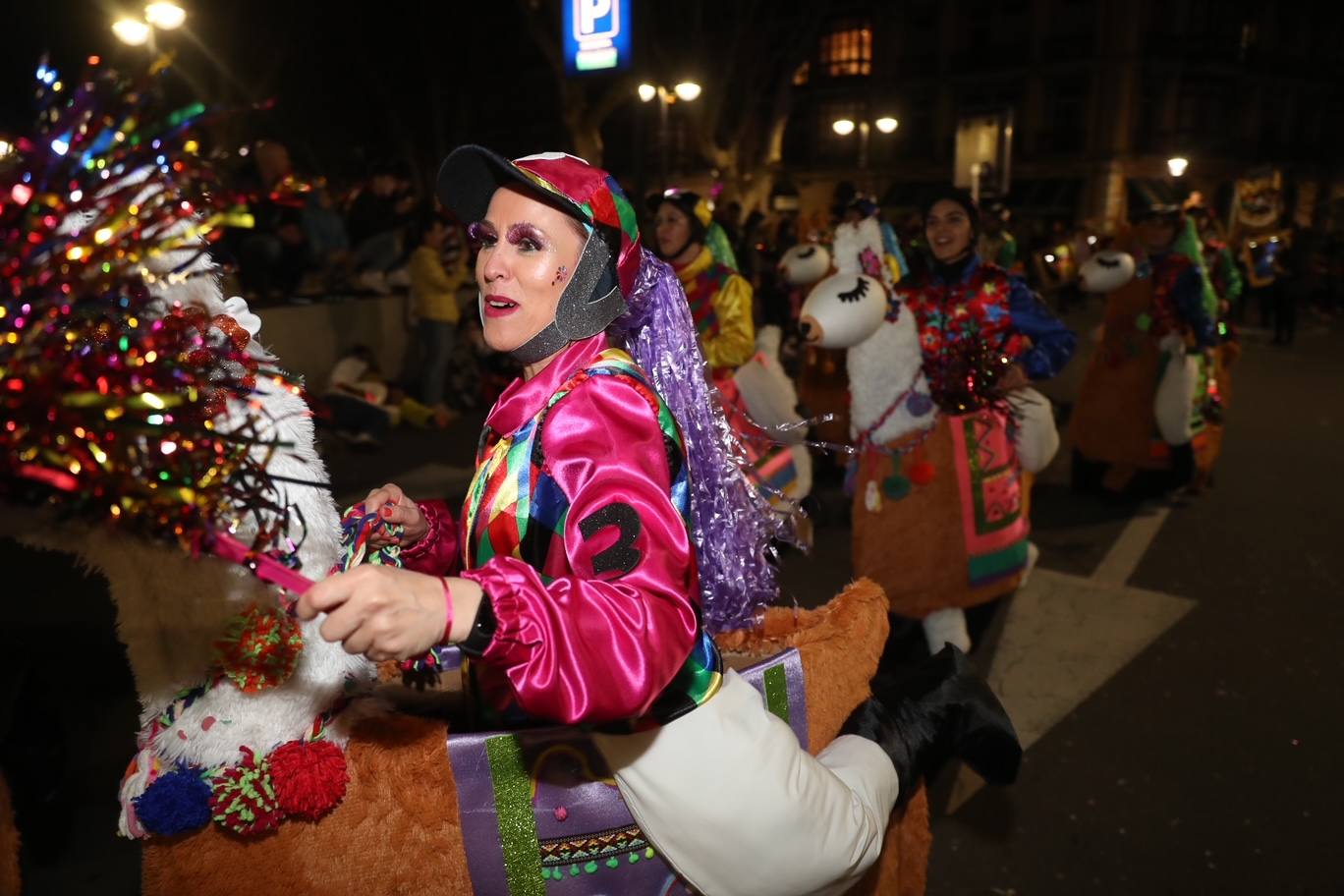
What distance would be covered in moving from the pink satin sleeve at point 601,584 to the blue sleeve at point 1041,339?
2608mm

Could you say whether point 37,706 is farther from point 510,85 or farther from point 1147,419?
point 510,85

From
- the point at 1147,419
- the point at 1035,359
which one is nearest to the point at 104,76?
the point at 1035,359

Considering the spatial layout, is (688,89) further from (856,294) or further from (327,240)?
(856,294)

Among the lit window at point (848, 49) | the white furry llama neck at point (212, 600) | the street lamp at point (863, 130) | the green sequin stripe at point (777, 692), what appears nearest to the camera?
the white furry llama neck at point (212, 600)

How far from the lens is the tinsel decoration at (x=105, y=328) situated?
3.06 feet

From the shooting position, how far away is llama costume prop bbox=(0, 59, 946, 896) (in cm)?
107

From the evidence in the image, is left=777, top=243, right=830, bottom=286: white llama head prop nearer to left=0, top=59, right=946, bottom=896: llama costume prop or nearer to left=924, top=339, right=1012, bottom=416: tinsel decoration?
left=924, top=339, right=1012, bottom=416: tinsel decoration

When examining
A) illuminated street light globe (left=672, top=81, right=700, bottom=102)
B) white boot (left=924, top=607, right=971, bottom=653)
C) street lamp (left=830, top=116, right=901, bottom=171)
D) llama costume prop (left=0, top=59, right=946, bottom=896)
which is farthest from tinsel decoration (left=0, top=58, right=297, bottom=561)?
street lamp (left=830, top=116, right=901, bottom=171)

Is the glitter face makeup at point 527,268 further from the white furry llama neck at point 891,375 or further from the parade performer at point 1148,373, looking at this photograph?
the parade performer at point 1148,373

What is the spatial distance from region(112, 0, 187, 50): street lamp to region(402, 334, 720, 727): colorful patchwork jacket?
911 centimetres

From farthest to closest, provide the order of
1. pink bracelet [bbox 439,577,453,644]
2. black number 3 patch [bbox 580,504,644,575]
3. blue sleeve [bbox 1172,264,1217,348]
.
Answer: blue sleeve [bbox 1172,264,1217,348], black number 3 patch [bbox 580,504,644,575], pink bracelet [bbox 439,577,453,644]

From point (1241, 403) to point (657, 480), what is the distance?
32.7 ft

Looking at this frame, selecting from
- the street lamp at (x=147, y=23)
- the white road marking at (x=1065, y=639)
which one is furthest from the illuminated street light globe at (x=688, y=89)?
the white road marking at (x=1065, y=639)

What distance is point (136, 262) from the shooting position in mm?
1025
